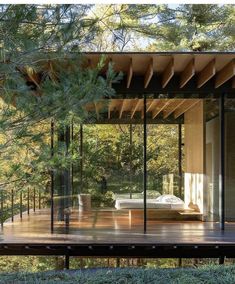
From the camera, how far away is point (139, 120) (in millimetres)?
8461

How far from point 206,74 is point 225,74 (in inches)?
13.4

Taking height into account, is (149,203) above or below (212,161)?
below

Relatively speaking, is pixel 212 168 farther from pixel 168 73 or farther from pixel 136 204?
pixel 168 73

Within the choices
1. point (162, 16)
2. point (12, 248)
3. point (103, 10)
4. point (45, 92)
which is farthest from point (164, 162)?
point (162, 16)

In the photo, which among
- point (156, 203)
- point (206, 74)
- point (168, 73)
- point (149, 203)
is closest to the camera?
point (168, 73)

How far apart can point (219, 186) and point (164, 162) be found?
1186mm

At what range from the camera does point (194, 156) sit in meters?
9.34

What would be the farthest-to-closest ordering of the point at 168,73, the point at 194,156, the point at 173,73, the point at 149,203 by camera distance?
the point at 194,156 < the point at 149,203 < the point at 168,73 < the point at 173,73

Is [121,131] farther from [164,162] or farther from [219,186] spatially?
[219,186]

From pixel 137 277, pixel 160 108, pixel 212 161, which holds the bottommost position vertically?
pixel 137 277

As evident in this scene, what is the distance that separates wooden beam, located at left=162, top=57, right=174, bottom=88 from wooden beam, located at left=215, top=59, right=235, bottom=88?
1.00m

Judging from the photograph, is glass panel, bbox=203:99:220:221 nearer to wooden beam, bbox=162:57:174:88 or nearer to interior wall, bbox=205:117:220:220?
interior wall, bbox=205:117:220:220

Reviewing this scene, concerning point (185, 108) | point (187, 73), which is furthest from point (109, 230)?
point (187, 73)

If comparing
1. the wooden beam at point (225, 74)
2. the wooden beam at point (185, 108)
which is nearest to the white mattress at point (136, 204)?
the wooden beam at point (185, 108)
